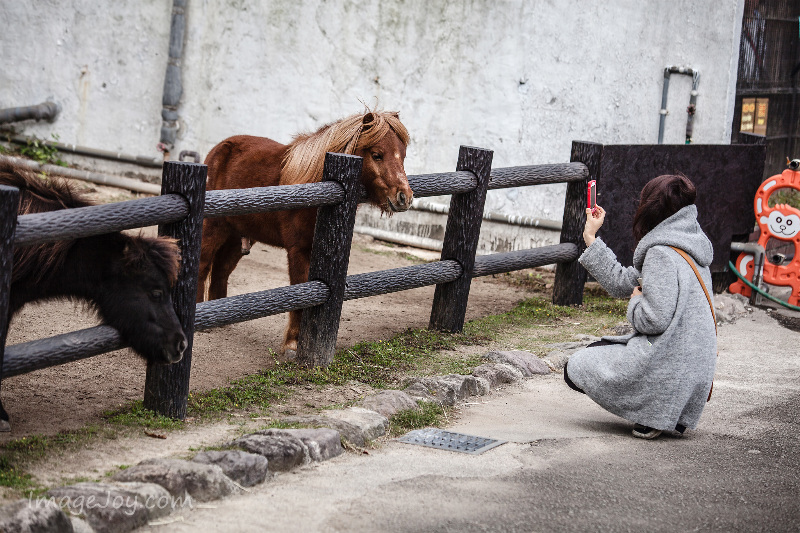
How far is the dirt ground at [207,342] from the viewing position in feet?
14.4

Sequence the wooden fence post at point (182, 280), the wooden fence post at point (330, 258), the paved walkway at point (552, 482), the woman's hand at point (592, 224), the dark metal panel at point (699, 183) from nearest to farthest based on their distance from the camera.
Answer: the paved walkway at point (552, 482), the wooden fence post at point (182, 280), the woman's hand at point (592, 224), the wooden fence post at point (330, 258), the dark metal panel at point (699, 183)

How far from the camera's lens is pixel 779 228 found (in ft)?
27.3

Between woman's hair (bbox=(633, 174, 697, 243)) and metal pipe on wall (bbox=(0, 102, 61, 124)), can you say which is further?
metal pipe on wall (bbox=(0, 102, 61, 124))

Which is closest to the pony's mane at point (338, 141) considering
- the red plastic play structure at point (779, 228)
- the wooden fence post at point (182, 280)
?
the wooden fence post at point (182, 280)

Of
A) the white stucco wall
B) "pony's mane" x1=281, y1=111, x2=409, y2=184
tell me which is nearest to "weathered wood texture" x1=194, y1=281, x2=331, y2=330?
"pony's mane" x1=281, y1=111, x2=409, y2=184

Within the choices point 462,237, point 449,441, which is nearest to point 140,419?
Result: point 449,441

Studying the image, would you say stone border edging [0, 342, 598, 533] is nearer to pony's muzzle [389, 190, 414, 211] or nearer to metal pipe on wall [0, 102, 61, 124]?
pony's muzzle [389, 190, 414, 211]

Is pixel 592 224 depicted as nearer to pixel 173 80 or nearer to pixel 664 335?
pixel 664 335

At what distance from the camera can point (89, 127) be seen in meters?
11.1

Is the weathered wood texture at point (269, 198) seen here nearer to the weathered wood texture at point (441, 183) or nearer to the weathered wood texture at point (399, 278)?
the weathered wood texture at point (399, 278)

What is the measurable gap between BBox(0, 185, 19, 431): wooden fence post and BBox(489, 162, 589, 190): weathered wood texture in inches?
148

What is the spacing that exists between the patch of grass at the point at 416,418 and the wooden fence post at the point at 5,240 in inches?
73.5

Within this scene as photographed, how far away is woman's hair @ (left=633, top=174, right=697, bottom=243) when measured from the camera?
452cm

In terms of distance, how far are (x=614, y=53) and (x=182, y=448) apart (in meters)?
6.85
